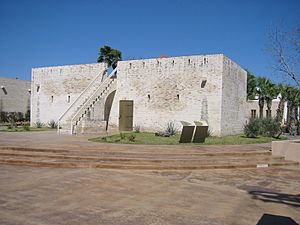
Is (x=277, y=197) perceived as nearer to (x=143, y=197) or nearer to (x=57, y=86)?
(x=143, y=197)

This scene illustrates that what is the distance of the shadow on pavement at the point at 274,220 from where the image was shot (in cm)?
390

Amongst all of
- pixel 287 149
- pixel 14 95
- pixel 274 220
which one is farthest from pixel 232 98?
pixel 14 95

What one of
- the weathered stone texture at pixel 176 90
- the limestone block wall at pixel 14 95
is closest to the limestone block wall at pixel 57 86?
the weathered stone texture at pixel 176 90

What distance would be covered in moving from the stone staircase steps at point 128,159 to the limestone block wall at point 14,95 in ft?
73.3

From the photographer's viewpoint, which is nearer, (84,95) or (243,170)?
(243,170)

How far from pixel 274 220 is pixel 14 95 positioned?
3130cm

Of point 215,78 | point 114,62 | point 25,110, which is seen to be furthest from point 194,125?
point 25,110

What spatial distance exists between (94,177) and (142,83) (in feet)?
43.0

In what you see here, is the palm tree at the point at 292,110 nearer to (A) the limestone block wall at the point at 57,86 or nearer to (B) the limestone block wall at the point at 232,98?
(B) the limestone block wall at the point at 232,98

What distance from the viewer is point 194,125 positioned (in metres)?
12.6

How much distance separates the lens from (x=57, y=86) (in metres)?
22.8

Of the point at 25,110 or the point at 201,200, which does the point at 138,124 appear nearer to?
the point at 201,200

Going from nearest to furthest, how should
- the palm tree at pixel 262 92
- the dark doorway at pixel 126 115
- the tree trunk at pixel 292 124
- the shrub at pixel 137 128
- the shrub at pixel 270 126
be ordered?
the shrub at pixel 270 126, the shrub at pixel 137 128, the dark doorway at pixel 126 115, the tree trunk at pixel 292 124, the palm tree at pixel 262 92

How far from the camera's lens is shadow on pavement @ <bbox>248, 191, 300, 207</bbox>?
4971 mm
